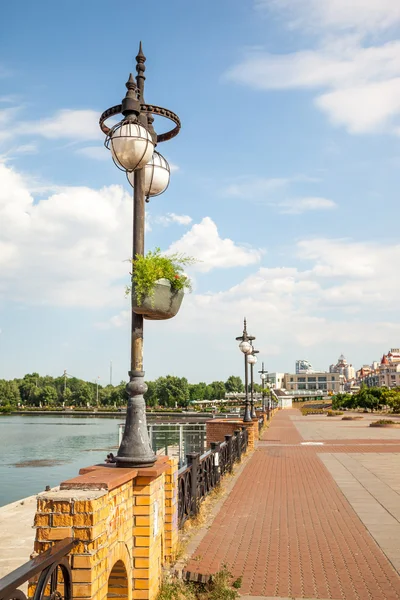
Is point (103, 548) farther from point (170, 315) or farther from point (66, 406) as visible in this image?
point (66, 406)

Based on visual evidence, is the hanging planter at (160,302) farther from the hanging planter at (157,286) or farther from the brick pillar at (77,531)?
the brick pillar at (77,531)

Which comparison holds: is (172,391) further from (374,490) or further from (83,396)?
(374,490)

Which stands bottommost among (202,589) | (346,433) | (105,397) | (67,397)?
(105,397)

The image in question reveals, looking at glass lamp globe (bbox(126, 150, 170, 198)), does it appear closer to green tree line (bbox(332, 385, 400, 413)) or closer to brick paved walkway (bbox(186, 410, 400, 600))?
brick paved walkway (bbox(186, 410, 400, 600))

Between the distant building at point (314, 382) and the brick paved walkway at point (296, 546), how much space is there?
18833cm

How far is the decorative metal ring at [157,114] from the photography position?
19.1 ft

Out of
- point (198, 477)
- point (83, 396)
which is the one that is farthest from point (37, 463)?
point (83, 396)

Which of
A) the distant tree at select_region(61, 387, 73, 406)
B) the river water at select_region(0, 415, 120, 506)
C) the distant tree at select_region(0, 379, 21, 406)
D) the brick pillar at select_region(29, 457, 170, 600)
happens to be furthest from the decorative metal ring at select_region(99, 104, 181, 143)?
the distant tree at select_region(0, 379, 21, 406)

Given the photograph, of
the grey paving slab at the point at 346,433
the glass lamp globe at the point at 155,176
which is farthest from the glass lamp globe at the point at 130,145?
the grey paving slab at the point at 346,433

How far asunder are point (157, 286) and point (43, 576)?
2.90 m

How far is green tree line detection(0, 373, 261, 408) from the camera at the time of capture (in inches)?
5246

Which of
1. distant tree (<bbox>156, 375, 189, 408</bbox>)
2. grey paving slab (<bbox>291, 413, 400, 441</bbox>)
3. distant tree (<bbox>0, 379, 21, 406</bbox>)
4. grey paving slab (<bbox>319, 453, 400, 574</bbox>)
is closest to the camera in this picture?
grey paving slab (<bbox>319, 453, 400, 574</bbox>)

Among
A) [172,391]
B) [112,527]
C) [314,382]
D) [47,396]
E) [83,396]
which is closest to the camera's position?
[112,527]

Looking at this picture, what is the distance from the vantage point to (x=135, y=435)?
16.1 feet
